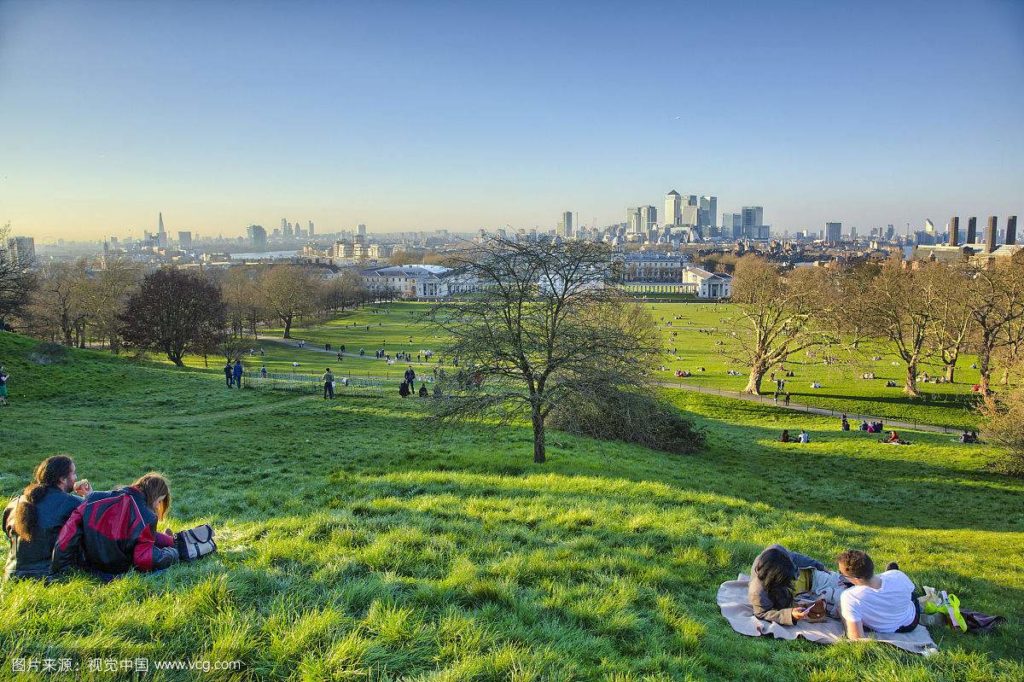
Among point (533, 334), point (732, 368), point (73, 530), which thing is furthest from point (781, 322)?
point (73, 530)

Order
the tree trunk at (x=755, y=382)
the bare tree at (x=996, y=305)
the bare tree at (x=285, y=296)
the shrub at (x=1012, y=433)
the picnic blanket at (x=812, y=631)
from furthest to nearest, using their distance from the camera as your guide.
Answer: the bare tree at (x=285, y=296) < the tree trunk at (x=755, y=382) < the bare tree at (x=996, y=305) < the shrub at (x=1012, y=433) < the picnic blanket at (x=812, y=631)

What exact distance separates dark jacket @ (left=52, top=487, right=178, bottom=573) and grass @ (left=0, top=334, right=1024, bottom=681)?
13.1 inches

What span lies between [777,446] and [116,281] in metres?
54.1

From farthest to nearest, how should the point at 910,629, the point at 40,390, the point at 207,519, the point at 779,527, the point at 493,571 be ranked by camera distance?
the point at 40,390 → the point at 779,527 → the point at 207,519 → the point at 493,571 → the point at 910,629

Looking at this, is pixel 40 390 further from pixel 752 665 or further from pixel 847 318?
pixel 847 318

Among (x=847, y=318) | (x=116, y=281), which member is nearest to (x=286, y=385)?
(x=116, y=281)

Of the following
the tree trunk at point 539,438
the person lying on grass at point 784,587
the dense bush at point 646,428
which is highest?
the person lying on grass at point 784,587

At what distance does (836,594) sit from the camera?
576 cm

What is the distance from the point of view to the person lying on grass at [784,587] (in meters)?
5.56

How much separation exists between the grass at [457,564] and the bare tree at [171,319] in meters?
23.0

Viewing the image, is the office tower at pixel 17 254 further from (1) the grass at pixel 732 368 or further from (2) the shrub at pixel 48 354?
(2) the shrub at pixel 48 354

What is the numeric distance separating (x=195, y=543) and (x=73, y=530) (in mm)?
1039

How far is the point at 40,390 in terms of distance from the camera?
22078 mm

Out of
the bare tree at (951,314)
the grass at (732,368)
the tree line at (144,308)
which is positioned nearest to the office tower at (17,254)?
the tree line at (144,308)
